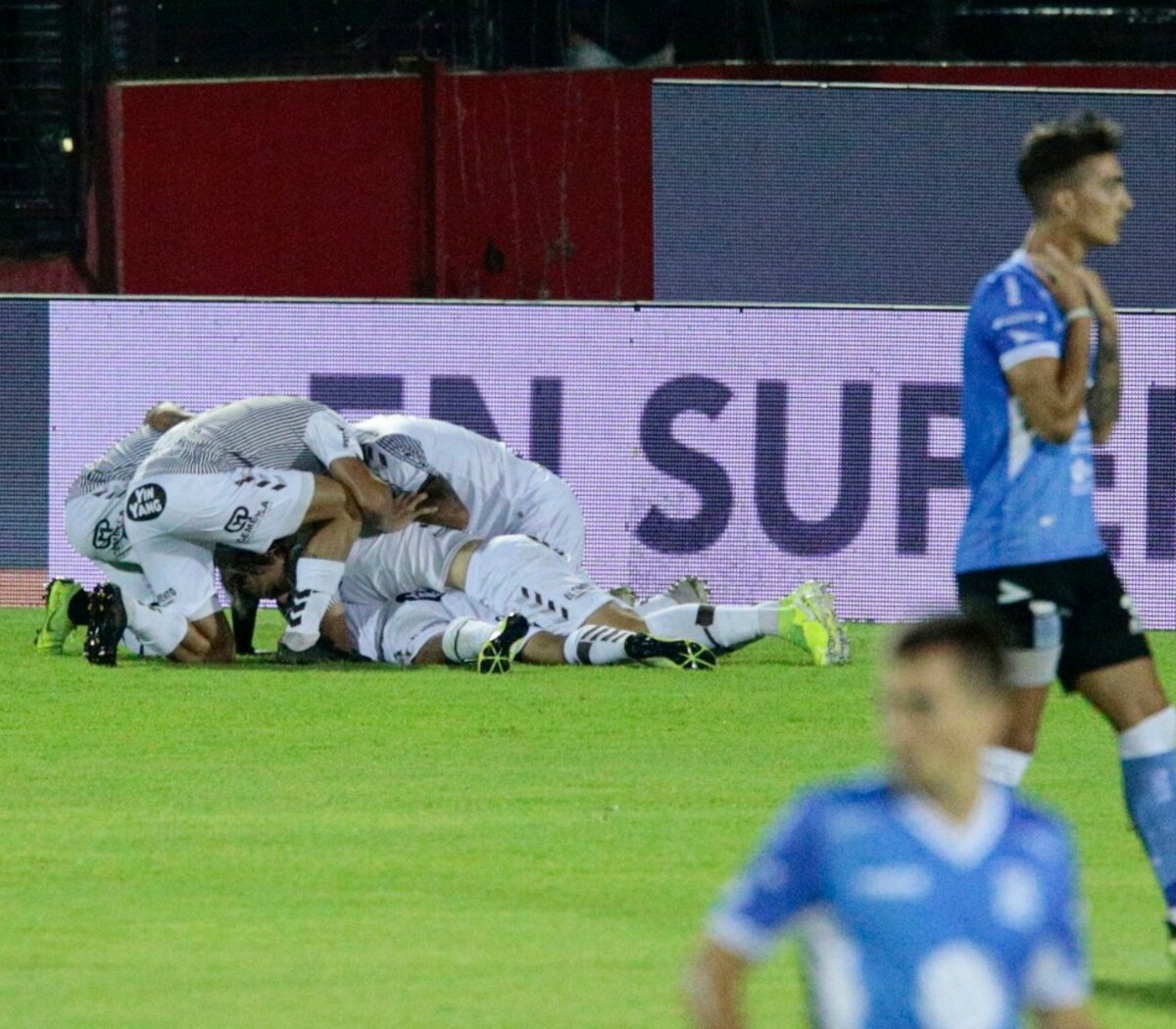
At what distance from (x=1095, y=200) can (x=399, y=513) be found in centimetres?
638

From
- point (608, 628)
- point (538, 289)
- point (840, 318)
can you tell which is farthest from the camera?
point (538, 289)

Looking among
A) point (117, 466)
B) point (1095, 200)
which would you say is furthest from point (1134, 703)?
point (117, 466)

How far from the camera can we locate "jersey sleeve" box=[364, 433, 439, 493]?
11.7 meters

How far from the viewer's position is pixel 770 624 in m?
11.4

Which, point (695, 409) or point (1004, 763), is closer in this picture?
point (1004, 763)

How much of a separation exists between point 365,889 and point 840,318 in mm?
7292

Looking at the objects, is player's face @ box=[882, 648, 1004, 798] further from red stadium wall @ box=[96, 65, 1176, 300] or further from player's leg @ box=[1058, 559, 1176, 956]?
red stadium wall @ box=[96, 65, 1176, 300]

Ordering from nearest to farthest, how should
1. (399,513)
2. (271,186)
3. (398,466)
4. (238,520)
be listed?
(238,520)
(399,513)
(398,466)
(271,186)

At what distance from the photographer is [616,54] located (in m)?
19.5

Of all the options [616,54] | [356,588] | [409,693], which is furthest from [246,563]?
[616,54]

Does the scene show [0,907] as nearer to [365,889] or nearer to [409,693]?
[365,889]

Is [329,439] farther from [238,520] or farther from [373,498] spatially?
[238,520]

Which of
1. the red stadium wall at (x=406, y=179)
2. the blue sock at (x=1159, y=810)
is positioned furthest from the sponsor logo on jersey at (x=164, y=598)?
the red stadium wall at (x=406, y=179)

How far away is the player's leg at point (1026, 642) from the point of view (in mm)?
5367
